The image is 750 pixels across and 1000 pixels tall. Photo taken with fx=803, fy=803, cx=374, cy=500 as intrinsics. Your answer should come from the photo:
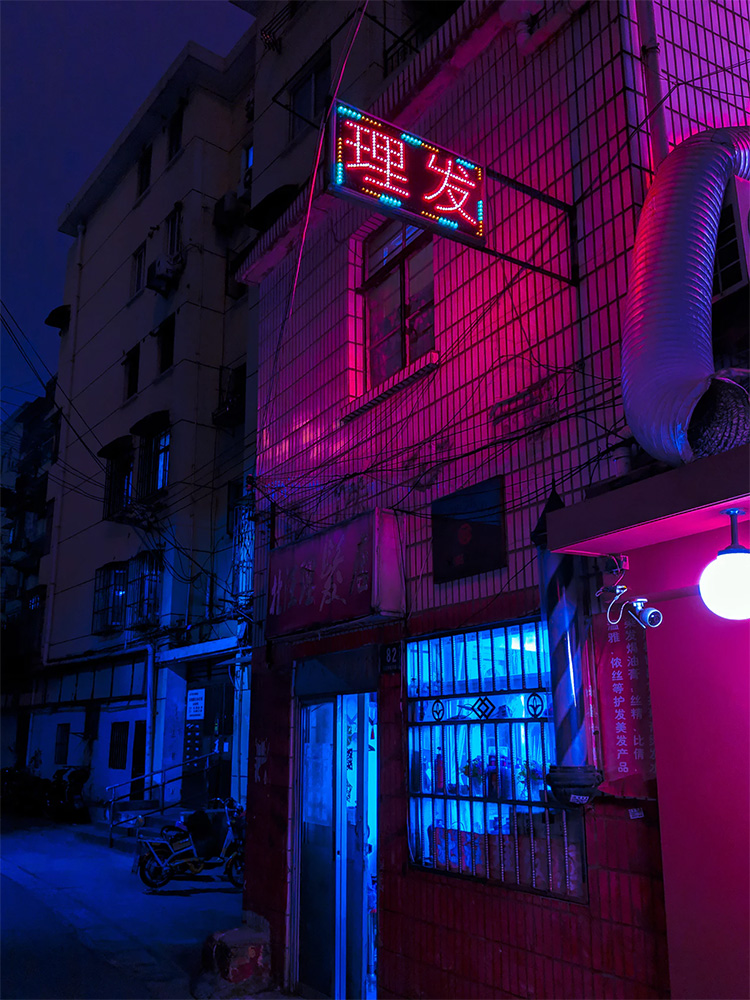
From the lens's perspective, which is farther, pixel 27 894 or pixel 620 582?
pixel 27 894

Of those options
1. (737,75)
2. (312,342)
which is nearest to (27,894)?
(312,342)

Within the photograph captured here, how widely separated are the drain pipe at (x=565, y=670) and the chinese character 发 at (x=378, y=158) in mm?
2581

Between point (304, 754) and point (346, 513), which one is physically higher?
point (346, 513)

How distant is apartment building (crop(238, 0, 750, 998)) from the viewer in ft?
16.0

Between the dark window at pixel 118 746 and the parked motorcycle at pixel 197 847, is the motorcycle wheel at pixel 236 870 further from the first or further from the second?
the dark window at pixel 118 746

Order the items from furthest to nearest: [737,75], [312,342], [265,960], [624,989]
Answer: [312,342] < [265,960] < [737,75] < [624,989]

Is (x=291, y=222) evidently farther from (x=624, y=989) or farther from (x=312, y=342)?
(x=624, y=989)

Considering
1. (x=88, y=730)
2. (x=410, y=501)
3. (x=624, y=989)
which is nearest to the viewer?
(x=624, y=989)

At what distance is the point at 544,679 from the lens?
6.11 metres

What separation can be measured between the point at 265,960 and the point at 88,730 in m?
18.4

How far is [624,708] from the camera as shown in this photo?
543 centimetres

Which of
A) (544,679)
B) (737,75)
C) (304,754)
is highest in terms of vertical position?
(737,75)

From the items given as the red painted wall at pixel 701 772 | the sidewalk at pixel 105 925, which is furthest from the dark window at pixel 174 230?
the red painted wall at pixel 701 772

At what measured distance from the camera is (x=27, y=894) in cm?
1324
